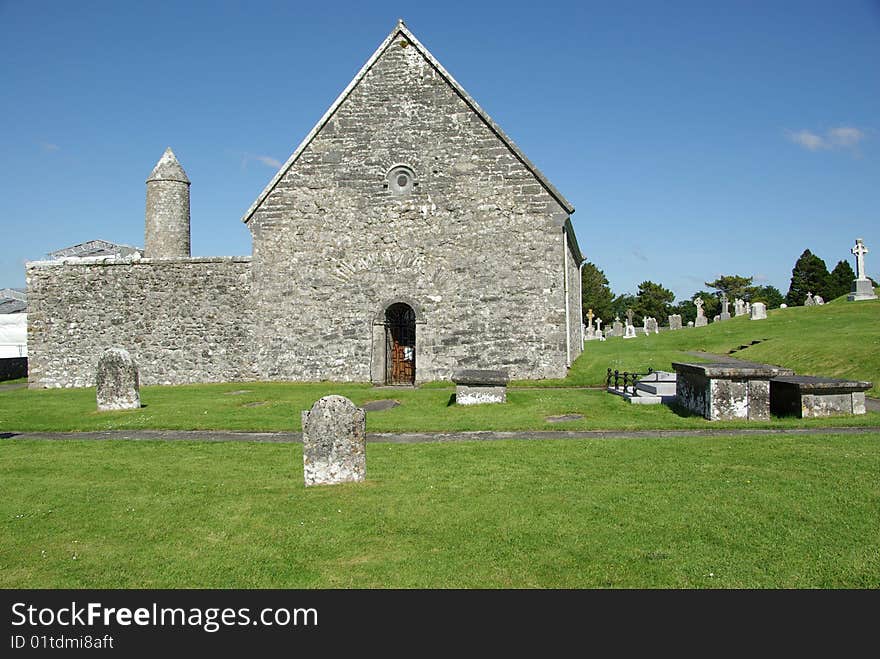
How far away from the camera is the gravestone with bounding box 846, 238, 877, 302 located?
36.3 m

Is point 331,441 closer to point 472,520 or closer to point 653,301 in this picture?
point 472,520

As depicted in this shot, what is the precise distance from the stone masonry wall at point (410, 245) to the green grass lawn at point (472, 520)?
35.8 ft

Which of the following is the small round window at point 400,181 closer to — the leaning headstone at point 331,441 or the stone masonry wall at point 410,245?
the stone masonry wall at point 410,245

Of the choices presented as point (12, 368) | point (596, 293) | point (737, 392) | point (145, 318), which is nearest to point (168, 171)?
point (145, 318)

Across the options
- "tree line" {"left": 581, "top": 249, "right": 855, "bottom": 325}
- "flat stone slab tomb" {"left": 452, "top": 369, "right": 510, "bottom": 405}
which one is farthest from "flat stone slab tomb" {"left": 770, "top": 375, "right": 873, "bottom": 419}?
"tree line" {"left": 581, "top": 249, "right": 855, "bottom": 325}

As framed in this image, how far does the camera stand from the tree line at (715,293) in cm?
6719

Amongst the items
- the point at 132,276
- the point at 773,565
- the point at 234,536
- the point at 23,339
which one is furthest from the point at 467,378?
the point at 23,339

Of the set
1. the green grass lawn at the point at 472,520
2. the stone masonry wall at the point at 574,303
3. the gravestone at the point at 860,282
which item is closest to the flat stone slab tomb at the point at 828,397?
the green grass lawn at the point at 472,520

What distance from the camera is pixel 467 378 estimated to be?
53.6 ft

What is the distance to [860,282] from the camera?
36.5 m

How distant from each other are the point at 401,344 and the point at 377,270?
2.65 m

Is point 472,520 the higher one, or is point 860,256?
point 860,256

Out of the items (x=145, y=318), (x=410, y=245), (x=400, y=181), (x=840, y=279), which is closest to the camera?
(x=410, y=245)

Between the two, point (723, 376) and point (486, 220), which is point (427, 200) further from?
point (723, 376)
